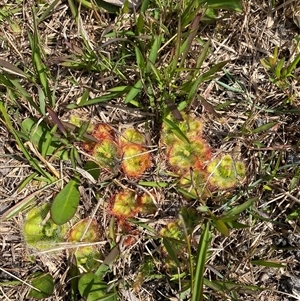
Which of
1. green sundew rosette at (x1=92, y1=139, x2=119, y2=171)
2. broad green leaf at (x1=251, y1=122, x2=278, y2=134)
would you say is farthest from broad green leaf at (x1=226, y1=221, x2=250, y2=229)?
green sundew rosette at (x1=92, y1=139, x2=119, y2=171)

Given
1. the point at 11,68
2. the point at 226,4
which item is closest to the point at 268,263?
the point at 226,4

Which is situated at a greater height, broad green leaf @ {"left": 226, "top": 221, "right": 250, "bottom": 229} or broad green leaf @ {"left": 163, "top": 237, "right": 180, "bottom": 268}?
broad green leaf @ {"left": 226, "top": 221, "right": 250, "bottom": 229}

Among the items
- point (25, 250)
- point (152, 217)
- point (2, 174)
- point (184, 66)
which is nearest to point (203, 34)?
point (184, 66)

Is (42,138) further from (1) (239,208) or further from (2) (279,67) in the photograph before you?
(2) (279,67)

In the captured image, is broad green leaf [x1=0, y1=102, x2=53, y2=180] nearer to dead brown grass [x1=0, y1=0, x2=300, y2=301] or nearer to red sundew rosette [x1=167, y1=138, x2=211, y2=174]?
dead brown grass [x1=0, y1=0, x2=300, y2=301]

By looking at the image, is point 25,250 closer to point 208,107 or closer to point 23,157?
point 23,157

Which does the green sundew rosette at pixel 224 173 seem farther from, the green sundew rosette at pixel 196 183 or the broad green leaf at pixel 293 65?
the broad green leaf at pixel 293 65

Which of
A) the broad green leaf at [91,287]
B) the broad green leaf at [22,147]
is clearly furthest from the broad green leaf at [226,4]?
the broad green leaf at [91,287]
